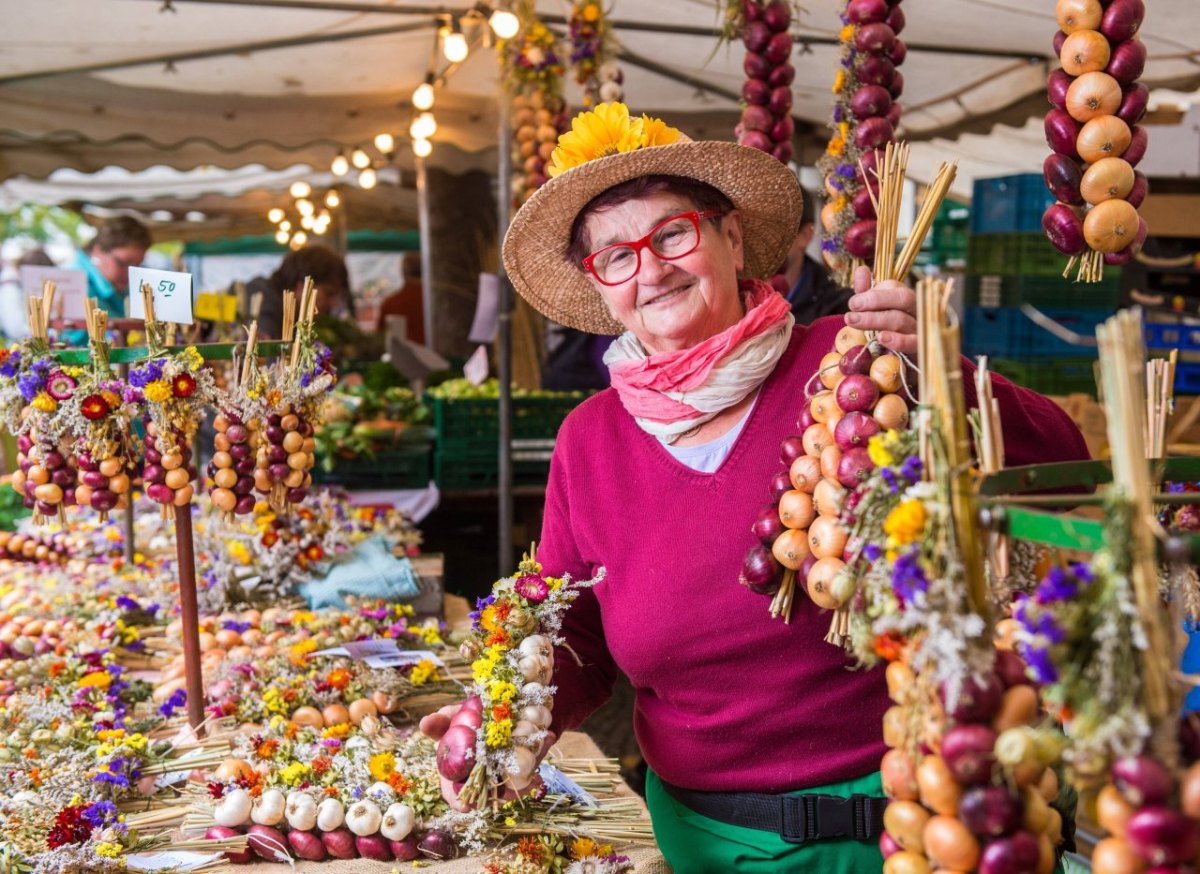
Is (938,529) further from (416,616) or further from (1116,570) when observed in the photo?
(416,616)

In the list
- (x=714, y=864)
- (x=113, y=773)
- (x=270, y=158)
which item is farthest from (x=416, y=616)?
(x=270, y=158)

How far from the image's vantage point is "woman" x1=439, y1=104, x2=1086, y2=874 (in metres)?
1.55

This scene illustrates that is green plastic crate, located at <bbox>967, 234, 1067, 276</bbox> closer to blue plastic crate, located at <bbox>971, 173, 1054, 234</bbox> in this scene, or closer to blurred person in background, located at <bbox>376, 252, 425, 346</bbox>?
blue plastic crate, located at <bbox>971, 173, 1054, 234</bbox>

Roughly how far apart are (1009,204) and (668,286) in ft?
14.1

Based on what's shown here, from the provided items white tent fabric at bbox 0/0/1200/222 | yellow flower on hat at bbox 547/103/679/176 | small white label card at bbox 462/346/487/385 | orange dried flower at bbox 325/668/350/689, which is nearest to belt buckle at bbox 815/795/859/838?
yellow flower on hat at bbox 547/103/679/176

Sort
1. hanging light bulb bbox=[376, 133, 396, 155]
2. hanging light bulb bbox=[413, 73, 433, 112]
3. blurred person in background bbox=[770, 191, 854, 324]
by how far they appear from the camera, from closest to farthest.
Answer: blurred person in background bbox=[770, 191, 854, 324] < hanging light bulb bbox=[413, 73, 433, 112] < hanging light bulb bbox=[376, 133, 396, 155]

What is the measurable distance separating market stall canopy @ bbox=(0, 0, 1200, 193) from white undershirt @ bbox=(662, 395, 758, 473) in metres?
2.99

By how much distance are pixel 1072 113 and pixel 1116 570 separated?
2.66 ft

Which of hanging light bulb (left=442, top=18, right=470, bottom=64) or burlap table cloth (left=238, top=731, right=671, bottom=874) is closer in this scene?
burlap table cloth (left=238, top=731, right=671, bottom=874)

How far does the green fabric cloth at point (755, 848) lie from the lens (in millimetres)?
1558

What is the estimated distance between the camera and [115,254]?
4.43 m

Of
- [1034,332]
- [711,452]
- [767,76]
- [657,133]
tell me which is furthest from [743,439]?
[1034,332]

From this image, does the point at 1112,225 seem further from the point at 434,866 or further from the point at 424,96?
the point at 424,96

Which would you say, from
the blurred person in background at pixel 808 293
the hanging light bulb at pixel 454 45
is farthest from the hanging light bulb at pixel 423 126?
the blurred person in background at pixel 808 293
